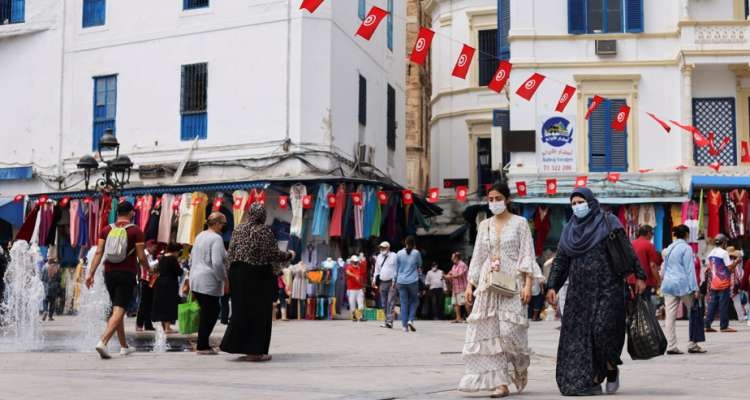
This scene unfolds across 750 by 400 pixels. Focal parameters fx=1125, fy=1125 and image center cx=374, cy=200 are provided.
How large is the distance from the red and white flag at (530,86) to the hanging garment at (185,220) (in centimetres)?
861

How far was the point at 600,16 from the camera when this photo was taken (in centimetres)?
2916

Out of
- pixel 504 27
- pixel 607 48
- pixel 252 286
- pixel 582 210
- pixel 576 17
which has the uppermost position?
pixel 504 27

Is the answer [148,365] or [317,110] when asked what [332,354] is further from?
[317,110]

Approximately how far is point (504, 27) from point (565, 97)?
13.0 feet

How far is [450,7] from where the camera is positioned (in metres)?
39.5

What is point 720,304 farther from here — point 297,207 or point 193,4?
point 193,4

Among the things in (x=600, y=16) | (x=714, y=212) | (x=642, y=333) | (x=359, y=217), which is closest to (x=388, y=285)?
(x=359, y=217)

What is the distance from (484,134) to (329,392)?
29.6 m

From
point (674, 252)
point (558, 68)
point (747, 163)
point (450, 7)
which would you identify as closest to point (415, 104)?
point (450, 7)

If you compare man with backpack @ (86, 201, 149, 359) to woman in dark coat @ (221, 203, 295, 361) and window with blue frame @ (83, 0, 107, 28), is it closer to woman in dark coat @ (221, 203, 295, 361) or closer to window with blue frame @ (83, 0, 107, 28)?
woman in dark coat @ (221, 203, 295, 361)

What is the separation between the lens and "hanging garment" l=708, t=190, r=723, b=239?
89.2 feet

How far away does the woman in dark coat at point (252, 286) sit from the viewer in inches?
504

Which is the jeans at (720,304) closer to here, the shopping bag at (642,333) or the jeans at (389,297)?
the jeans at (389,297)

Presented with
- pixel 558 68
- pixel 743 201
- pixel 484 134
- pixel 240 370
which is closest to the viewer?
pixel 240 370
